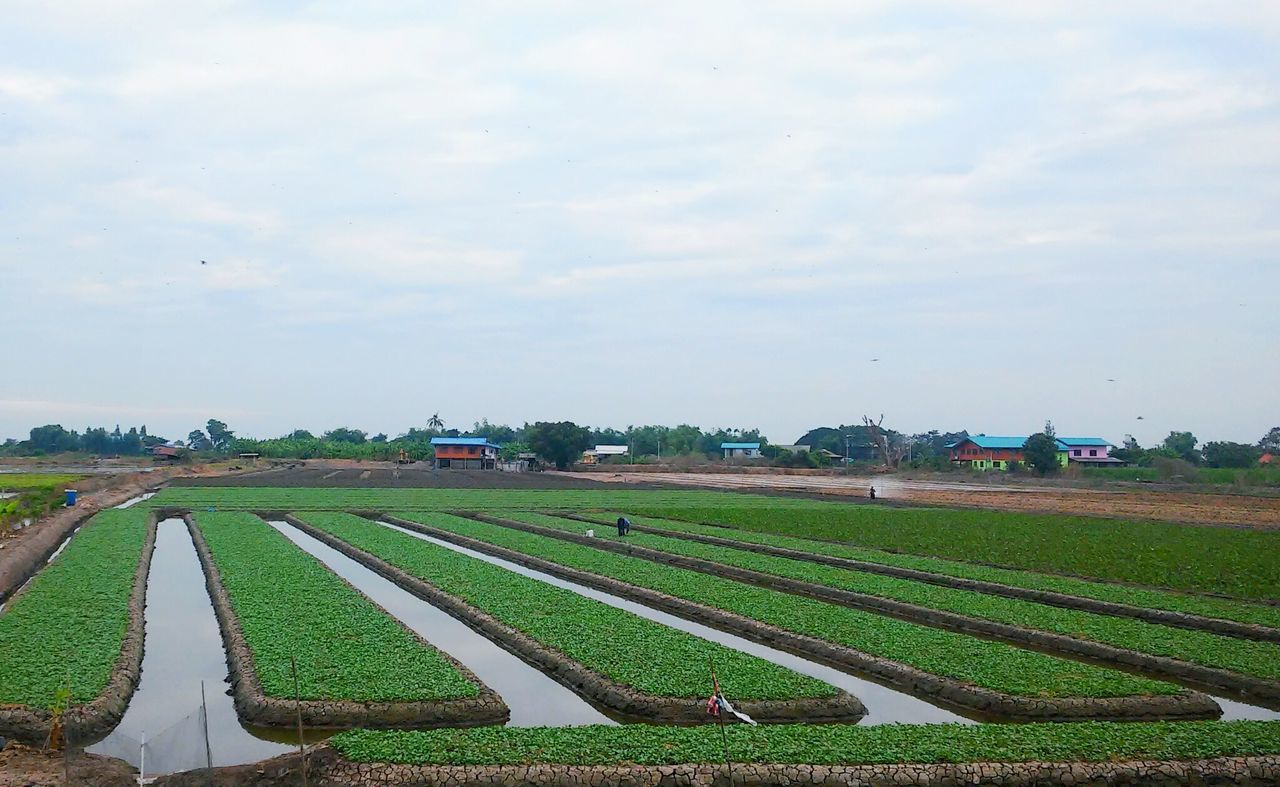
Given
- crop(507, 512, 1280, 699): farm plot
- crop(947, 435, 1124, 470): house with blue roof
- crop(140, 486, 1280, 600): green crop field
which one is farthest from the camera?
crop(947, 435, 1124, 470): house with blue roof

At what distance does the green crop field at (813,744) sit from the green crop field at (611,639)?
5.59ft

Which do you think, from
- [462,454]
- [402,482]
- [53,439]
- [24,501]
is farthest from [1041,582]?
[53,439]

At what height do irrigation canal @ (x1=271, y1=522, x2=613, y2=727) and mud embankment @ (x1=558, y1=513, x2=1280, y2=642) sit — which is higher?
mud embankment @ (x1=558, y1=513, x2=1280, y2=642)

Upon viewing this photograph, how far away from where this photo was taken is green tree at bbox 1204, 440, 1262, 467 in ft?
285

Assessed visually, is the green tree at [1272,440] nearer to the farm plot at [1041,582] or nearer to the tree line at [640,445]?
the tree line at [640,445]

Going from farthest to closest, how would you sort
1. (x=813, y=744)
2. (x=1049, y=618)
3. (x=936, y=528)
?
1. (x=936, y=528)
2. (x=1049, y=618)
3. (x=813, y=744)

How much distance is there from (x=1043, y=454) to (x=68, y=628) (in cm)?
7873

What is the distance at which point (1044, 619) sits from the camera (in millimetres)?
17688

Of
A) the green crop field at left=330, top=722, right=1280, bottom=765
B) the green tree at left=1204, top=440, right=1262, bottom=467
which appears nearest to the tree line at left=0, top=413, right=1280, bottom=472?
the green tree at left=1204, top=440, right=1262, bottom=467

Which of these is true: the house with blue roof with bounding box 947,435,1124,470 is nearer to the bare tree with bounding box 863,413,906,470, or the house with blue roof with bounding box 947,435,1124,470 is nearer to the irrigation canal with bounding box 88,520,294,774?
the bare tree with bounding box 863,413,906,470

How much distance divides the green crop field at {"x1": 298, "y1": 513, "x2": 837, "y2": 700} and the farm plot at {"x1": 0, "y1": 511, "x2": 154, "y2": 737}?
6030mm

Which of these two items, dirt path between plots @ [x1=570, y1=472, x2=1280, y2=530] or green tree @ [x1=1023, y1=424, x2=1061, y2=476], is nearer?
dirt path between plots @ [x1=570, y1=472, x2=1280, y2=530]

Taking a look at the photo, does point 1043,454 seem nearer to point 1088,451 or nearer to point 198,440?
point 1088,451

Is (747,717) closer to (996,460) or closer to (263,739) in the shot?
(263,739)
